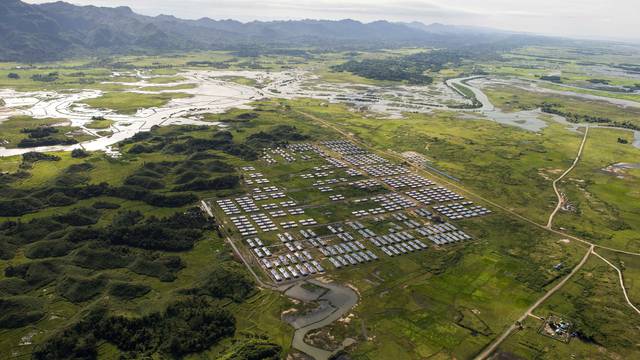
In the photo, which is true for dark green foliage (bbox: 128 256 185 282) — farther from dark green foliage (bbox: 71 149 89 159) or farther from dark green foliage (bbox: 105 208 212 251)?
dark green foliage (bbox: 71 149 89 159)

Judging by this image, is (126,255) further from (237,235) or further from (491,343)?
(491,343)

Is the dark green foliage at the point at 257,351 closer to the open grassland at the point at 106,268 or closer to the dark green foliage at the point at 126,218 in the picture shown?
the open grassland at the point at 106,268

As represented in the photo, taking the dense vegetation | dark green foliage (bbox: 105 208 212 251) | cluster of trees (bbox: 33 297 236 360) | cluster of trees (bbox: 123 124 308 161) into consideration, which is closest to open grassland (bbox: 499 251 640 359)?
the dense vegetation

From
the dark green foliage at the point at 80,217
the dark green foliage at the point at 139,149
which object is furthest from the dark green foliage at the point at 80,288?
the dark green foliage at the point at 139,149

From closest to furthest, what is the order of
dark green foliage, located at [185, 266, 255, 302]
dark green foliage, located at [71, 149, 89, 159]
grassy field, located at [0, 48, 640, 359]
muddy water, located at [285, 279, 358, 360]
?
muddy water, located at [285, 279, 358, 360]
grassy field, located at [0, 48, 640, 359]
dark green foliage, located at [185, 266, 255, 302]
dark green foliage, located at [71, 149, 89, 159]

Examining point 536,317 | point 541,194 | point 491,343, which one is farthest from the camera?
point 541,194

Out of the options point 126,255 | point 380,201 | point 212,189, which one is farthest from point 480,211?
point 126,255

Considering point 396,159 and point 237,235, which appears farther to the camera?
Answer: point 396,159
